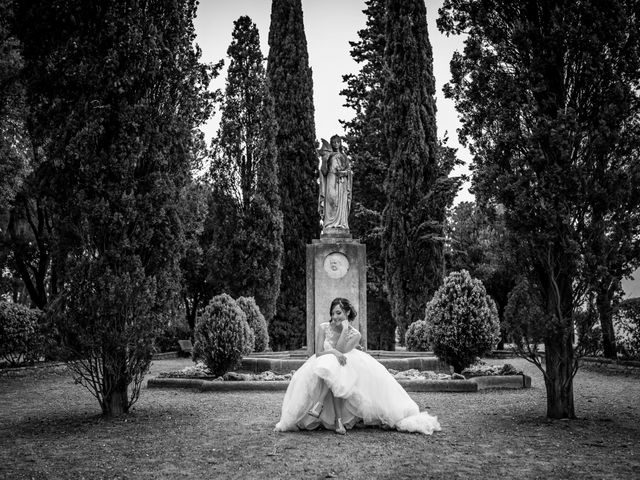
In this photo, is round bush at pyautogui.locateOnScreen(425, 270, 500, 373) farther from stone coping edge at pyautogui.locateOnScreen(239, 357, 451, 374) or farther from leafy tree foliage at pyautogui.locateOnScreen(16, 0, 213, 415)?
leafy tree foliage at pyautogui.locateOnScreen(16, 0, 213, 415)

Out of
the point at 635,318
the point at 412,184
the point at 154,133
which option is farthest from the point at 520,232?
the point at 412,184

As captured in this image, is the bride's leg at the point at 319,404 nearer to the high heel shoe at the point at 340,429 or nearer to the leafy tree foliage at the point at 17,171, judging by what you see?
the high heel shoe at the point at 340,429

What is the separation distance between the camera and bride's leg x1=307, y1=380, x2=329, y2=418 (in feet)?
23.9

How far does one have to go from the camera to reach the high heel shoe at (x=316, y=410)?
23.9 ft

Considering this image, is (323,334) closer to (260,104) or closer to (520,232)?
(520,232)

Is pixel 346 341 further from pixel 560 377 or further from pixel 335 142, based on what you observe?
pixel 335 142

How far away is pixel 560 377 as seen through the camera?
8.09m

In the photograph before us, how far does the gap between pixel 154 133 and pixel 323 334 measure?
369 cm

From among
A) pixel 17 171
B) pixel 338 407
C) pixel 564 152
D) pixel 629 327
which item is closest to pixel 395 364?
pixel 629 327

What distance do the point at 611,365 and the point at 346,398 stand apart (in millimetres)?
13187

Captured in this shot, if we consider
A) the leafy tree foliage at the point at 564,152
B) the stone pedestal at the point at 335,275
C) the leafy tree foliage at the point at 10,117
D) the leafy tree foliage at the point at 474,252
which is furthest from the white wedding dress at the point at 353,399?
the leafy tree foliage at the point at 474,252

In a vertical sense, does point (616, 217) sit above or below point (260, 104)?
below

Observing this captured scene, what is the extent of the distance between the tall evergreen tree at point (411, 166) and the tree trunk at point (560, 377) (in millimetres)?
16878

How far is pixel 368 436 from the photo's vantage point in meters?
7.04
